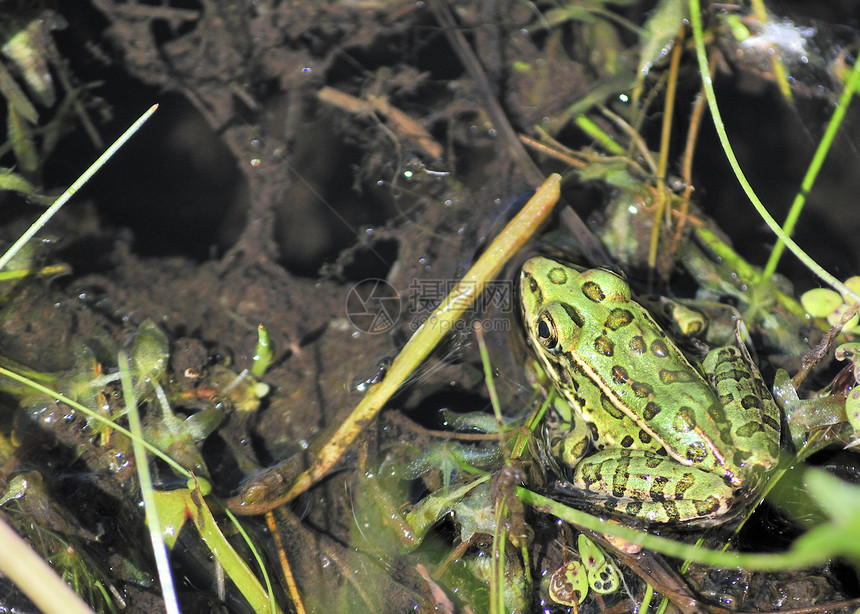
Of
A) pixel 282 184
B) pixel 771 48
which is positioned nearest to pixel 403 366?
pixel 282 184

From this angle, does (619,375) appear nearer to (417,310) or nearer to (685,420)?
(685,420)

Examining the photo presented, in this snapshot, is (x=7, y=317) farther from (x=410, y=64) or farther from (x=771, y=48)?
(x=771, y=48)

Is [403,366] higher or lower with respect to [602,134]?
lower

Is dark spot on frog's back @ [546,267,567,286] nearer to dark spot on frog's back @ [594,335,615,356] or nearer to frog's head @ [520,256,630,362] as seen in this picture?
frog's head @ [520,256,630,362]

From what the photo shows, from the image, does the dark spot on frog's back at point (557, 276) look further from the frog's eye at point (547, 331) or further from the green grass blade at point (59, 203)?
the green grass blade at point (59, 203)

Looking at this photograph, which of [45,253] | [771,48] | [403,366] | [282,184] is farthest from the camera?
[771,48]

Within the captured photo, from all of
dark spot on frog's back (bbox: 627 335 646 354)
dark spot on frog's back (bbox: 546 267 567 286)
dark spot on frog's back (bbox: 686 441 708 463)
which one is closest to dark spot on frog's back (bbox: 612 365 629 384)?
dark spot on frog's back (bbox: 627 335 646 354)

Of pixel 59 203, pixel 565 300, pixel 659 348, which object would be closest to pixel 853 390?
pixel 659 348

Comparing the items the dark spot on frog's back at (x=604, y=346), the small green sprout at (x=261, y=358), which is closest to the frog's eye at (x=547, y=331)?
the dark spot on frog's back at (x=604, y=346)
